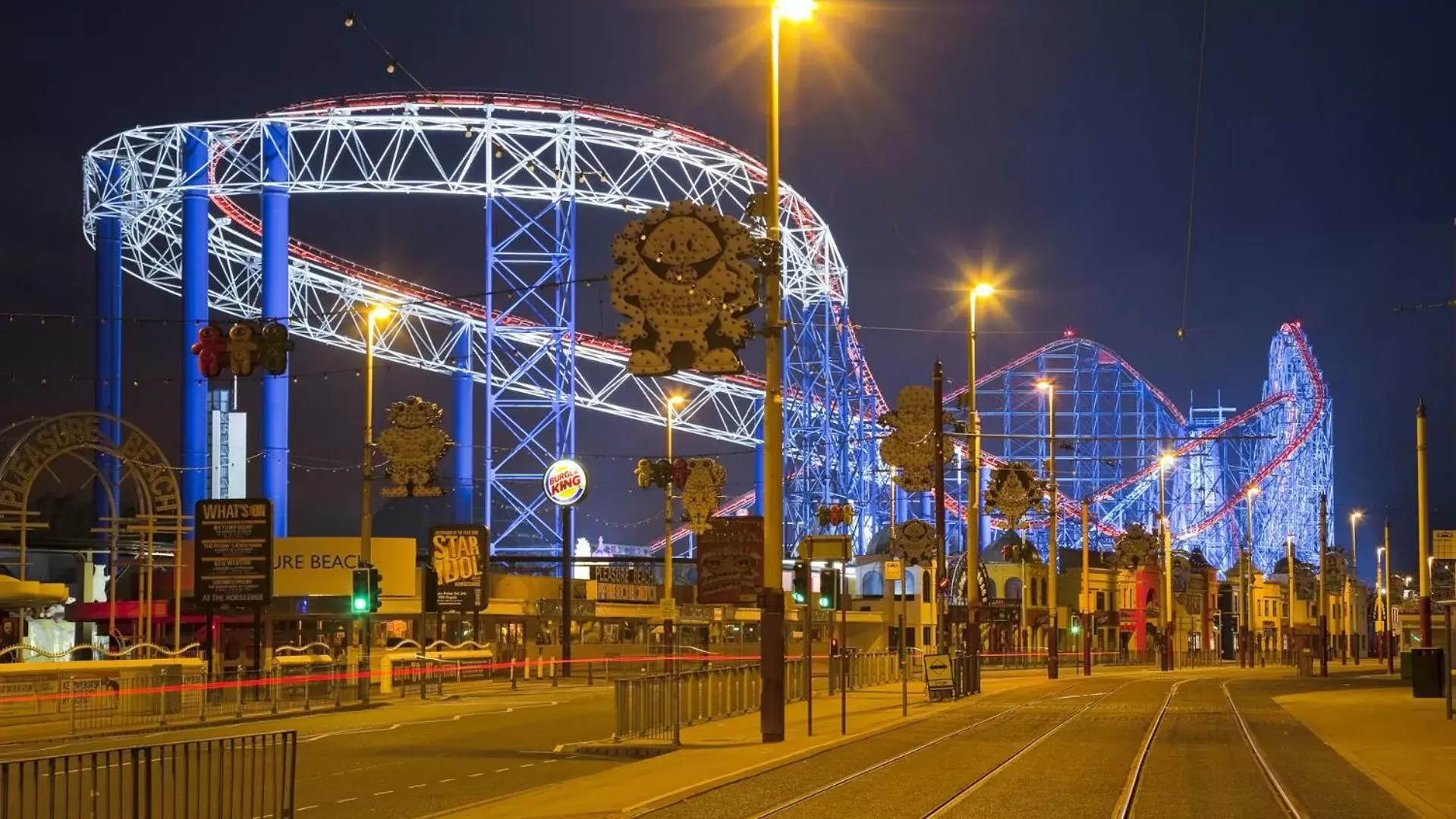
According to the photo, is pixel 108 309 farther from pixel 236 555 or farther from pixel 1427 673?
pixel 1427 673

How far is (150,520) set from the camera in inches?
1767

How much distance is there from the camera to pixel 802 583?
94.7 feet

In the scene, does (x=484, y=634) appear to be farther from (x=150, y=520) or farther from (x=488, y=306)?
(x=150, y=520)

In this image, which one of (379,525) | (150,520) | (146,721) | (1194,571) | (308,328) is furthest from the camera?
(379,525)

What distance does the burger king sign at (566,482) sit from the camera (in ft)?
203

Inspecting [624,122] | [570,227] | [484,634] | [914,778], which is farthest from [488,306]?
[914,778]

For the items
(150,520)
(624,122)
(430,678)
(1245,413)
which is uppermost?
(624,122)

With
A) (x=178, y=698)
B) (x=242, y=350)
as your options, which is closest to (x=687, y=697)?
(x=242, y=350)

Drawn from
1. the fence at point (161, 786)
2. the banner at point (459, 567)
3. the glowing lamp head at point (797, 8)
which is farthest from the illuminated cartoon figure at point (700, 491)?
the glowing lamp head at point (797, 8)

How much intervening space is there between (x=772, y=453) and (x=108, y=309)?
53597mm

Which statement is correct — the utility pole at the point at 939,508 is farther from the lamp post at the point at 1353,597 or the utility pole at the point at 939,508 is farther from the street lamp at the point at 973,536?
the lamp post at the point at 1353,597

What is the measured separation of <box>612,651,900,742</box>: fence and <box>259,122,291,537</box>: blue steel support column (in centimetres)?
3690

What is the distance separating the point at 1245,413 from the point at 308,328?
206 feet

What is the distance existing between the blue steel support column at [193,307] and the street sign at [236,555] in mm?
29045
